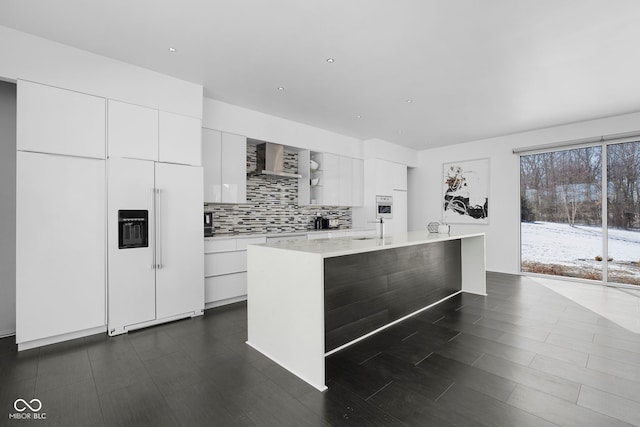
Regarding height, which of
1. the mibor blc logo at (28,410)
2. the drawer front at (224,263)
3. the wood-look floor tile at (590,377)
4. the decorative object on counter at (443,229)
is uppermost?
the decorative object on counter at (443,229)

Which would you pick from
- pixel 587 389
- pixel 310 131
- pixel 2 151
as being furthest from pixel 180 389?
pixel 310 131

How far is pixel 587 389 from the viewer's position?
78.1 inches

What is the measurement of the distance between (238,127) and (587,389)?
4.52 m

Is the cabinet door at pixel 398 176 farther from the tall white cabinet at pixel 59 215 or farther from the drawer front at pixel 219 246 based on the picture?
the tall white cabinet at pixel 59 215

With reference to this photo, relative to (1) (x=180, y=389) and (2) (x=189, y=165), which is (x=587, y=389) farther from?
(2) (x=189, y=165)

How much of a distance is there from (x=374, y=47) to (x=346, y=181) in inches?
130

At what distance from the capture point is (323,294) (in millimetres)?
2020

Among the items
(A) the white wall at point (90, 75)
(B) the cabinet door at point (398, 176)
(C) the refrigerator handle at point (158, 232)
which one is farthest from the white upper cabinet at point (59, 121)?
(B) the cabinet door at point (398, 176)

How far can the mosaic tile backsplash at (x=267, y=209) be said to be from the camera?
14.9 feet

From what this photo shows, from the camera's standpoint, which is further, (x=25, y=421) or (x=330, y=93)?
(x=330, y=93)

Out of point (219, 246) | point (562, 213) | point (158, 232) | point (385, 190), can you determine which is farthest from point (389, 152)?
point (158, 232)

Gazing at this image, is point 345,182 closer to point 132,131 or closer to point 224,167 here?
point 224,167

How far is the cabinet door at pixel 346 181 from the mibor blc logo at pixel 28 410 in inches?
190

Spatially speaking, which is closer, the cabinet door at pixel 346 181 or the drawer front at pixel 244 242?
the drawer front at pixel 244 242
